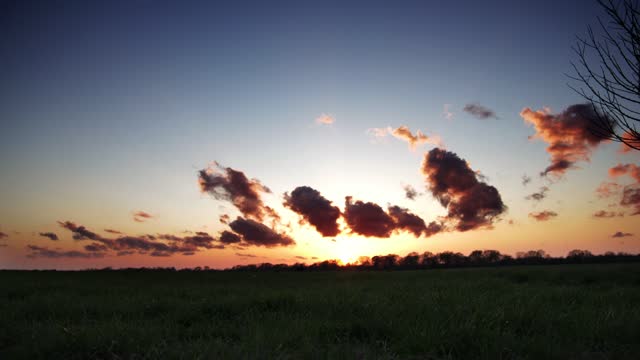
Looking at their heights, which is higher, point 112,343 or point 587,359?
point 112,343

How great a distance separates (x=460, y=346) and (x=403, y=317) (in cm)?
206

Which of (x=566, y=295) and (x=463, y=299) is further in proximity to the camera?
(x=566, y=295)

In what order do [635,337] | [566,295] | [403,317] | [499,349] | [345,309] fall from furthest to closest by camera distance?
[566,295], [345,309], [403,317], [635,337], [499,349]

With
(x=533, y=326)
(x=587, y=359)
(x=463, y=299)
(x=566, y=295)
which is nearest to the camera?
Answer: (x=587, y=359)

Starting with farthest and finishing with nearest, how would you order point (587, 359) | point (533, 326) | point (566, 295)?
1. point (566, 295)
2. point (533, 326)
3. point (587, 359)

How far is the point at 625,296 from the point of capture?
13.2 meters

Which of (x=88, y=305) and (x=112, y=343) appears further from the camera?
(x=88, y=305)

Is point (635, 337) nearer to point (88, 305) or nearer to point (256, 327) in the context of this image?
point (256, 327)

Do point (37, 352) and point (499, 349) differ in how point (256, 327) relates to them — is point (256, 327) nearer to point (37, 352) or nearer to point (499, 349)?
point (37, 352)

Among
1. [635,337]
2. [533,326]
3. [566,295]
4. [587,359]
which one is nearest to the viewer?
[587,359]

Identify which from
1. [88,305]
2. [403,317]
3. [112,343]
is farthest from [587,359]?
[88,305]

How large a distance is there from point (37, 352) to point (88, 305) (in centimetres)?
530

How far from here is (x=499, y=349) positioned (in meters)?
6.09

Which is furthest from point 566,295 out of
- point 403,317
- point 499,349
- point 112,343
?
point 112,343
